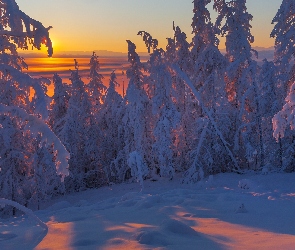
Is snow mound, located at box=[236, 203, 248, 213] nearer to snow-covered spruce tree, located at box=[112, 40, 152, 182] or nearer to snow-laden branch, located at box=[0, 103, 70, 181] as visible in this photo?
snow-laden branch, located at box=[0, 103, 70, 181]

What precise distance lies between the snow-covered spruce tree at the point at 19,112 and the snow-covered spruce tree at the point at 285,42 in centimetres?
1483

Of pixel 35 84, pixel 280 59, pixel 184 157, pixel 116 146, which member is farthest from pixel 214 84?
pixel 35 84

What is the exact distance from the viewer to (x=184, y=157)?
29438 mm

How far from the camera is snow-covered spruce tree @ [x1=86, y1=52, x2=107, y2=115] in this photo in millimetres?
33562

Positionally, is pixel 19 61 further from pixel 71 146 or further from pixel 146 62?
pixel 71 146

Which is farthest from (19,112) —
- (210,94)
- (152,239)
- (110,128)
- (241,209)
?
(110,128)

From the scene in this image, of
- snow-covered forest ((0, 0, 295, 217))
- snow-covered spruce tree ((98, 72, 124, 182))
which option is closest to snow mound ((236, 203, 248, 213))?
snow-covered forest ((0, 0, 295, 217))

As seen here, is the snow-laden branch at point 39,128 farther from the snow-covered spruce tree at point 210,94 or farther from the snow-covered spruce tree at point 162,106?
the snow-covered spruce tree at point 210,94

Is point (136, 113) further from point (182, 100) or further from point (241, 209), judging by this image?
point (241, 209)

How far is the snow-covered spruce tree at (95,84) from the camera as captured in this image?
3356 cm

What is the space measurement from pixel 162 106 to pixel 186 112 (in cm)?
369

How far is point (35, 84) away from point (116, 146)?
27.7 metres

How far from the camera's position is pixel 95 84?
3391 cm

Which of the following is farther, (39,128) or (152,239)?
(39,128)
